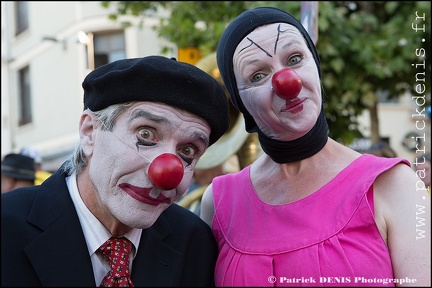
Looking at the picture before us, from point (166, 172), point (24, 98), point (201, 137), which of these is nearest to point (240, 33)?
point (201, 137)

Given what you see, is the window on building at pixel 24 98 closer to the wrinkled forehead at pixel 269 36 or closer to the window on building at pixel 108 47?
the window on building at pixel 108 47

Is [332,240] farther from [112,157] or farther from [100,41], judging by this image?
[100,41]

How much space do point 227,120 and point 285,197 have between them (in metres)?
0.37

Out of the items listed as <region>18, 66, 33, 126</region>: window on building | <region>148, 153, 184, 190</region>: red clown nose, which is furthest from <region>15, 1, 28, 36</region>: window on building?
<region>148, 153, 184, 190</region>: red clown nose

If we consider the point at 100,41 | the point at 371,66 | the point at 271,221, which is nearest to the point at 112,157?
the point at 271,221

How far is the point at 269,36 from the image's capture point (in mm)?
2039

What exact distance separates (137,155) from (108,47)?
1253 cm

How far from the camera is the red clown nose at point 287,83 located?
190 centimetres

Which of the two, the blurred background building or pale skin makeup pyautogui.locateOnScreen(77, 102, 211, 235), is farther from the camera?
the blurred background building

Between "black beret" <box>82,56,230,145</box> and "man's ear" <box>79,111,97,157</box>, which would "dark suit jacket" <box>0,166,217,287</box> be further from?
"black beret" <box>82,56,230,145</box>

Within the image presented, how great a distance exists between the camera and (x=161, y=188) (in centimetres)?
169

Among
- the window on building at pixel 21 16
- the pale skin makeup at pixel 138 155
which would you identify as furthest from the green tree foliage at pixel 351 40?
the window on building at pixel 21 16

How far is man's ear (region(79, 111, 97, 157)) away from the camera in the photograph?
6.10 ft

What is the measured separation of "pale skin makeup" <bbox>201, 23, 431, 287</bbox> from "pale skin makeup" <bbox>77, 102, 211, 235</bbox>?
321mm
